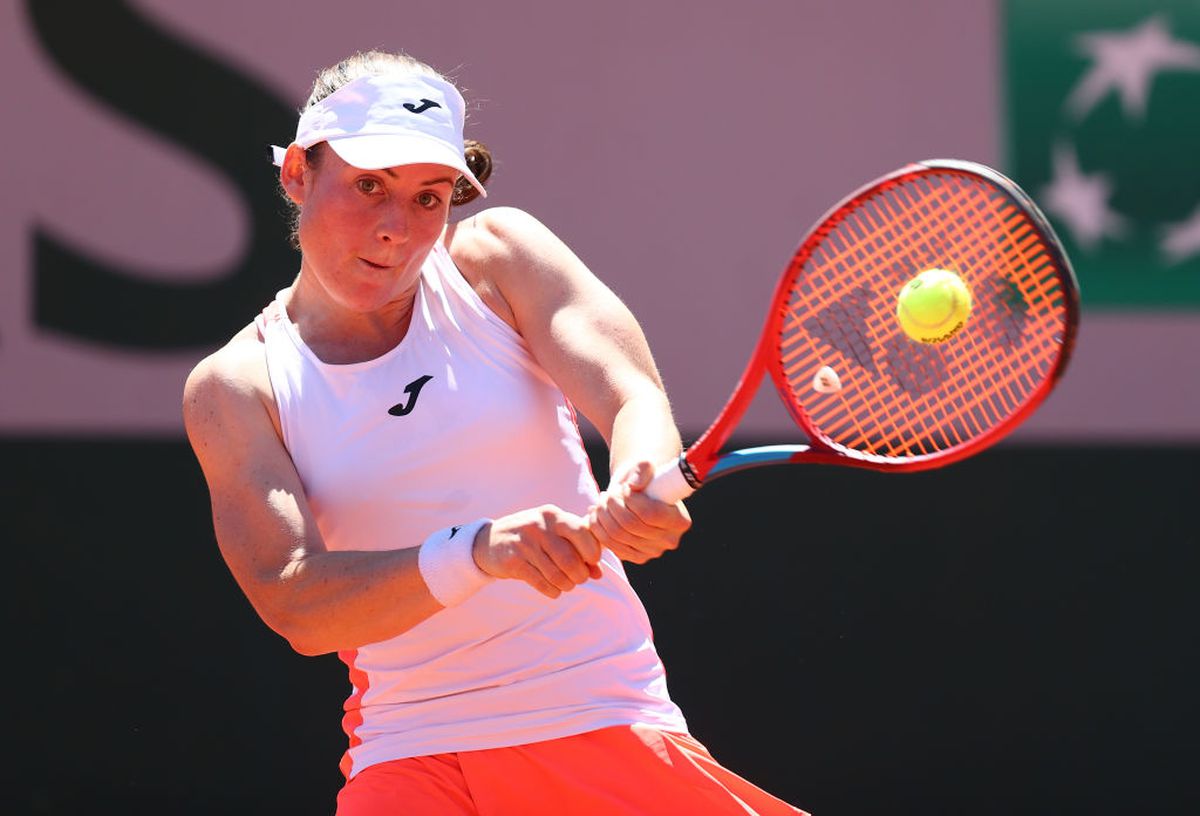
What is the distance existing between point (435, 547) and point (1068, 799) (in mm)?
2817

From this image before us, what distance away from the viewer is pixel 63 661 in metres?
4.30

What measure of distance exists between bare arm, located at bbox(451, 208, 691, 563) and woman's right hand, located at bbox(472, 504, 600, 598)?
124 mm

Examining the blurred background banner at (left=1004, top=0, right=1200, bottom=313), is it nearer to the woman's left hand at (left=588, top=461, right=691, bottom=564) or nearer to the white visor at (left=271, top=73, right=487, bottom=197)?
the white visor at (left=271, top=73, right=487, bottom=197)

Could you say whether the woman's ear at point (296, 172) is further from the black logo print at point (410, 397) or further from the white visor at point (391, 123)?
the black logo print at point (410, 397)

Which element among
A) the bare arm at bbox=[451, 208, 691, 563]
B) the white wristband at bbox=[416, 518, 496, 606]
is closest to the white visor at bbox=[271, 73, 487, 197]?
the bare arm at bbox=[451, 208, 691, 563]

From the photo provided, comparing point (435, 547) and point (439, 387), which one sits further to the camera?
point (439, 387)

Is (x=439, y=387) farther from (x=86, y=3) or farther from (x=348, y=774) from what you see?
(x=86, y=3)

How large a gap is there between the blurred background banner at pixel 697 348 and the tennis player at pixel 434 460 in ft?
6.09

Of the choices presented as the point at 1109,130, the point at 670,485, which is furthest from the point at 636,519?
the point at 1109,130

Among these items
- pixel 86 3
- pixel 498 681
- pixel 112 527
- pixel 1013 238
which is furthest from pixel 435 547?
pixel 86 3

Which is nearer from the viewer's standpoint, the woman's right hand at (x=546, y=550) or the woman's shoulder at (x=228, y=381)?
the woman's right hand at (x=546, y=550)

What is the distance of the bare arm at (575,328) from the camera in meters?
2.25

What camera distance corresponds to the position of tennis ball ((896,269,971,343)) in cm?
215

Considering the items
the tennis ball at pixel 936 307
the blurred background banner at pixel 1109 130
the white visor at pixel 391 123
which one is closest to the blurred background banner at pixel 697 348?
the blurred background banner at pixel 1109 130
